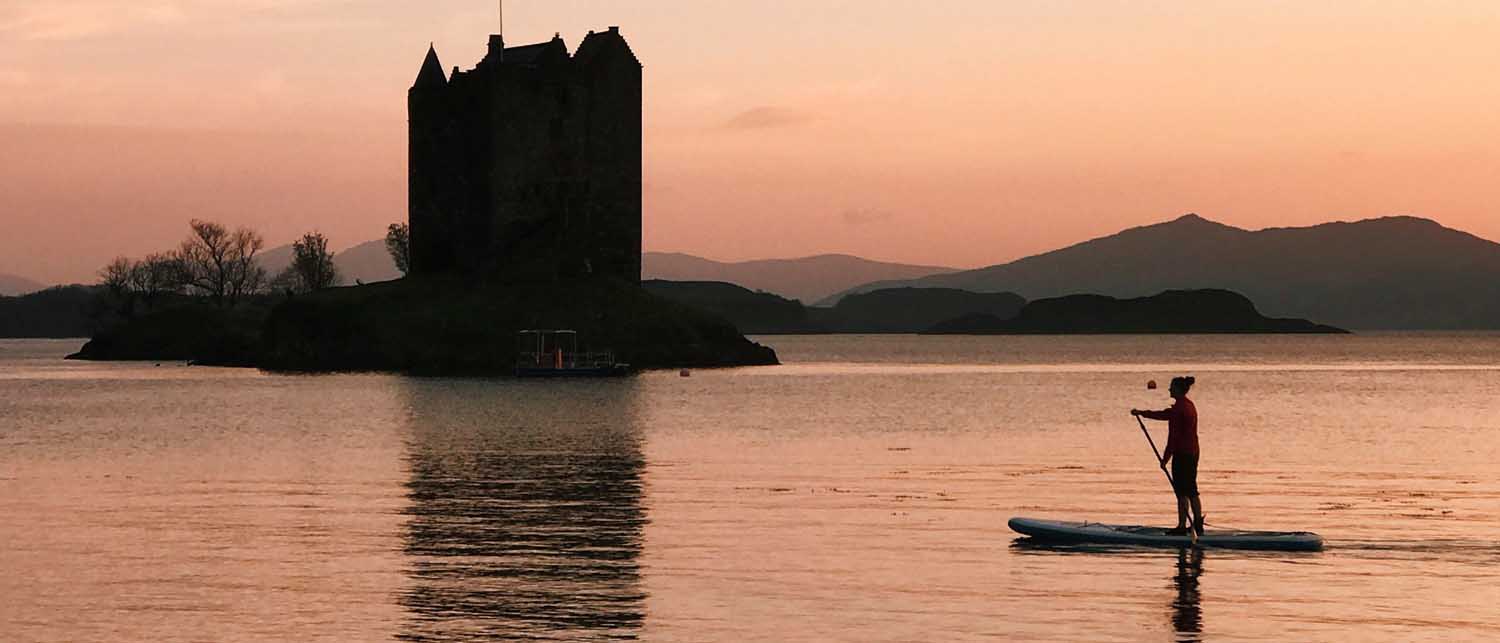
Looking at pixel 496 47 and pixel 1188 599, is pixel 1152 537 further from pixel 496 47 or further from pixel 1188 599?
pixel 496 47

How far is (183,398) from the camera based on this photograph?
93.9 metres

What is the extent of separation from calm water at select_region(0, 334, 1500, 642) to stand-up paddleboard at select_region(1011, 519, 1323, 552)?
52cm

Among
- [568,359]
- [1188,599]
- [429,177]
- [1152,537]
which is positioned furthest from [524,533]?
[429,177]

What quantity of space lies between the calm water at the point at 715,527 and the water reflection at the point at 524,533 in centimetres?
9

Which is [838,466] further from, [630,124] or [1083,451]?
[630,124]

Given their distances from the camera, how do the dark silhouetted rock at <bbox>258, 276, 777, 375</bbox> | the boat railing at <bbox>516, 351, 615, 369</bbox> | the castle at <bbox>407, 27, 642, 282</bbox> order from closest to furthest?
1. the boat railing at <bbox>516, 351, 615, 369</bbox>
2. the dark silhouetted rock at <bbox>258, 276, 777, 375</bbox>
3. the castle at <bbox>407, 27, 642, 282</bbox>

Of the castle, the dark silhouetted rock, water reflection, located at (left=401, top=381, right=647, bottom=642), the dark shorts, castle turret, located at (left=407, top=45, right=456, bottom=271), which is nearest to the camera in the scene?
water reflection, located at (left=401, top=381, right=647, bottom=642)

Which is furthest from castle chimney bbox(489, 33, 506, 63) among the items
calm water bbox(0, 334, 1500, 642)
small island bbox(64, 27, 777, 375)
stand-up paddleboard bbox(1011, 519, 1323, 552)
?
stand-up paddleboard bbox(1011, 519, 1323, 552)

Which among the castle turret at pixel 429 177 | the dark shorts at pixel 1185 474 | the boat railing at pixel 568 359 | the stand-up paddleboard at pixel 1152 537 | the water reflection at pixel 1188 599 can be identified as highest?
the castle turret at pixel 429 177

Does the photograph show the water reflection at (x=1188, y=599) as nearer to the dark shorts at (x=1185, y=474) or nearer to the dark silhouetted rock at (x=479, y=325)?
the dark shorts at (x=1185, y=474)

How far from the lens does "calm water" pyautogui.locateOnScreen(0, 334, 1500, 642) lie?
21.6m

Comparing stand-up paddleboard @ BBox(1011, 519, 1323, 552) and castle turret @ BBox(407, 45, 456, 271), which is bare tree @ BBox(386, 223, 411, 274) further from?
stand-up paddleboard @ BBox(1011, 519, 1323, 552)

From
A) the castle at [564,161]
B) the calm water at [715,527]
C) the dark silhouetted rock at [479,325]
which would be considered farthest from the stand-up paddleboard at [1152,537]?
the castle at [564,161]

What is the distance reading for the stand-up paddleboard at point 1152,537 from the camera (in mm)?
27250
